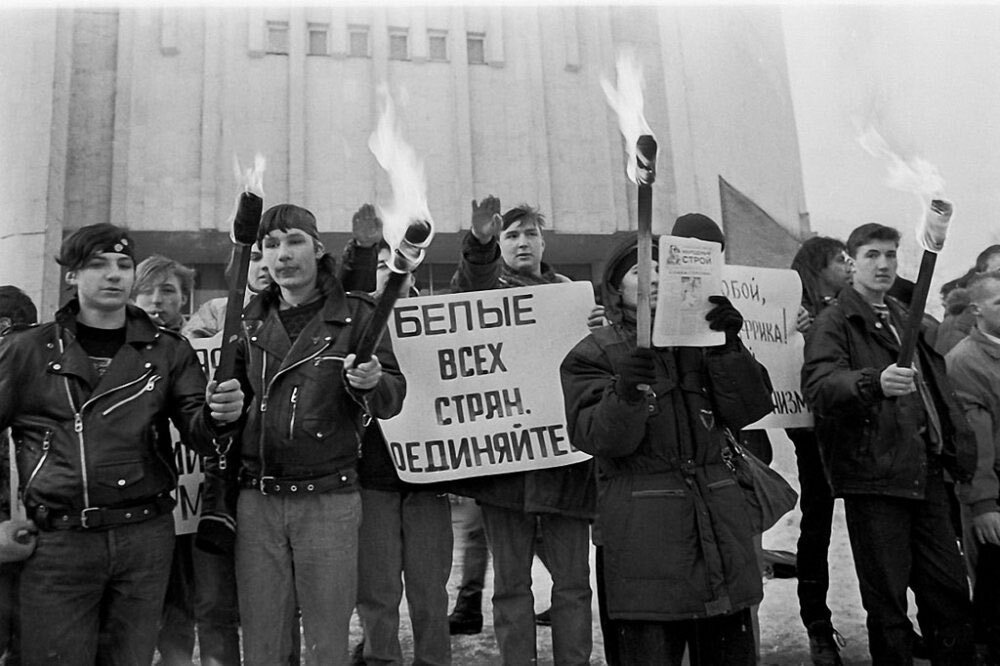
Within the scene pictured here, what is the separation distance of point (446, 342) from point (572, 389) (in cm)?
104

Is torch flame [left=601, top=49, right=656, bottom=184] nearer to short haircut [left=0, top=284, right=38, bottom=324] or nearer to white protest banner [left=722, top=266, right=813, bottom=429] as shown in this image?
white protest banner [left=722, top=266, right=813, bottom=429]

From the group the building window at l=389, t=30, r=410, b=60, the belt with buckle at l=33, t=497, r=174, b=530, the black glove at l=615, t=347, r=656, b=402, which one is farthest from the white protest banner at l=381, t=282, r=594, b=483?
the building window at l=389, t=30, r=410, b=60

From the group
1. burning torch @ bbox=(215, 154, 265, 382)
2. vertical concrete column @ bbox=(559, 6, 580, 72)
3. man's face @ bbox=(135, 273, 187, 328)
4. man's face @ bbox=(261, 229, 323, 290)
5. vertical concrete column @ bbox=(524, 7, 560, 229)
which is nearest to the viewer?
burning torch @ bbox=(215, 154, 265, 382)

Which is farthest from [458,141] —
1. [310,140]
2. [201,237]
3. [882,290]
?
[882,290]

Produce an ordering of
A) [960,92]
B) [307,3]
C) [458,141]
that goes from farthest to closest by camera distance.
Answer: [458,141]
[307,3]
[960,92]

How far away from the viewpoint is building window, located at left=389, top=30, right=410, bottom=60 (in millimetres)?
6574

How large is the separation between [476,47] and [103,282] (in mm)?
4377

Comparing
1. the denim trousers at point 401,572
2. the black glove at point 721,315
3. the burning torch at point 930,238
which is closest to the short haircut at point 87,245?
the denim trousers at point 401,572

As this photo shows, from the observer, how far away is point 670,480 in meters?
2.68

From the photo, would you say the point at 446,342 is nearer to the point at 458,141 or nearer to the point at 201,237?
the point at 458,141

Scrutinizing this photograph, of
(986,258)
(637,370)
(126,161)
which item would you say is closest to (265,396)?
(637,370)

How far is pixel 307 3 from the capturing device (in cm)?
645

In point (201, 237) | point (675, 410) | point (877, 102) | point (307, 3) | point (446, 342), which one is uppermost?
point (307, 3)

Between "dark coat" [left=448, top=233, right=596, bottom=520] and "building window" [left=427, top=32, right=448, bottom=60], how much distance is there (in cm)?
327
